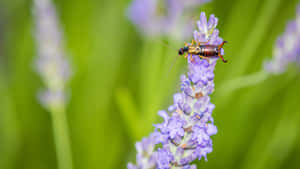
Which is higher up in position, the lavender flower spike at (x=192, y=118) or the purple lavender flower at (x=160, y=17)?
the purple lavender flower at (x=160, y=17)

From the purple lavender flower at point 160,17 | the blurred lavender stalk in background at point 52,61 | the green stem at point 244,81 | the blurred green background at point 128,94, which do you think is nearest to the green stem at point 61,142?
the blurred lavender stalk in background at point 52,61

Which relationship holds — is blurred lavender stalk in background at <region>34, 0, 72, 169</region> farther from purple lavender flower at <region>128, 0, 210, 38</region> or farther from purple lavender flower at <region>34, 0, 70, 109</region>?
purple lavender flower at <region>128, 0, 210, 38</region>

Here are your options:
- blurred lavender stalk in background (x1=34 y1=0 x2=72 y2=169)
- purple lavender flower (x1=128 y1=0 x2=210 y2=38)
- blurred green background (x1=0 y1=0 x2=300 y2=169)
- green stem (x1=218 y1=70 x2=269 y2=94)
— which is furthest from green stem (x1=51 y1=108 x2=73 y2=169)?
green stem (x1=218 y1=70 x2=269 y2=94)

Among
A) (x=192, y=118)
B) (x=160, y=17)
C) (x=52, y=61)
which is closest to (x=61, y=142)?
(x=52, y=61)

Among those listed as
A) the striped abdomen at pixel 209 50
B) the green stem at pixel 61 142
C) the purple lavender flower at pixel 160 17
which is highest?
the purple lavender flower at pixel 160 17

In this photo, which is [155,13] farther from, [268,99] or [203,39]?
[203,39]

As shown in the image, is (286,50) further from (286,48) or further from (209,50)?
(209,50)

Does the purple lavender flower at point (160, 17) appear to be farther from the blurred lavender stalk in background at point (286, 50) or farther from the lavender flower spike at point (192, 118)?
the lavender flower spike at point (192, 118)
